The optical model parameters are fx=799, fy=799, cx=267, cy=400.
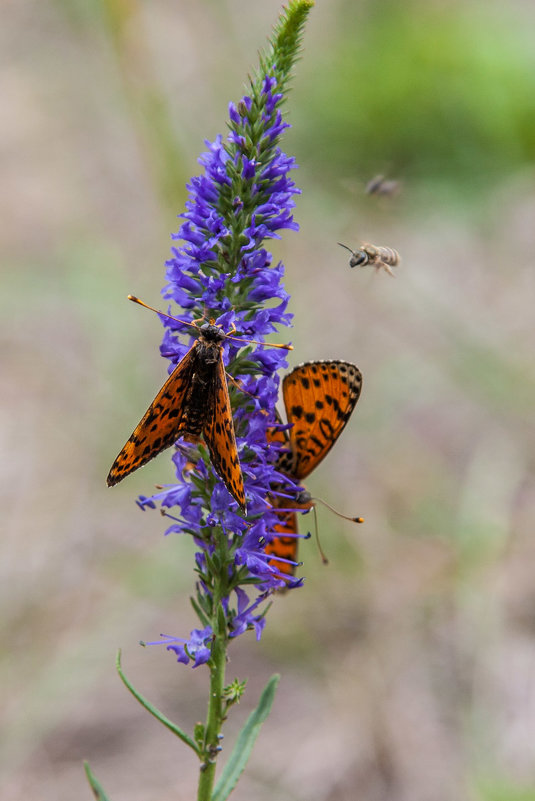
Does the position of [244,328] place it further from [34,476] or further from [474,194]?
[474,194]

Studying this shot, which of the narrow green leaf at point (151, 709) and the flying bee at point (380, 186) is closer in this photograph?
the narrow green leaf at point (151, 709)

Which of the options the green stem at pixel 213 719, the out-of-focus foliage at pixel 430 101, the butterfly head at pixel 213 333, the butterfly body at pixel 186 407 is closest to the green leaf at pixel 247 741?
the green stem at pixel 213 719

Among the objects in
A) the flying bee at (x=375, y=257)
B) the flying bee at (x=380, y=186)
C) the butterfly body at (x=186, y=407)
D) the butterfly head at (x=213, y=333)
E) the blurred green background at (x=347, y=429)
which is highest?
the flying bee at (x=380, y=186)

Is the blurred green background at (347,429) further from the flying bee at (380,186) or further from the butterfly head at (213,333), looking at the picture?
the butterfly head at (213,333)

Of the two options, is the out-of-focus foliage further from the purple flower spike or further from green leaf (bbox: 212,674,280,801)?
green leaf (bbox: 212,674,280,801)

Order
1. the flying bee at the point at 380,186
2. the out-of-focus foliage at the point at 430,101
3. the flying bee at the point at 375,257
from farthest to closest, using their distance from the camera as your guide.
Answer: the out-of-focus foliage at the point at 430,101 < the flying bee at the point at 380,186 < the flying bee at the point at 375,257

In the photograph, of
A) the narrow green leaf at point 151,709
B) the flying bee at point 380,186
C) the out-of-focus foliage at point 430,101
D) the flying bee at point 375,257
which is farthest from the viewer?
the out-of-focus foliage at point 430,101
